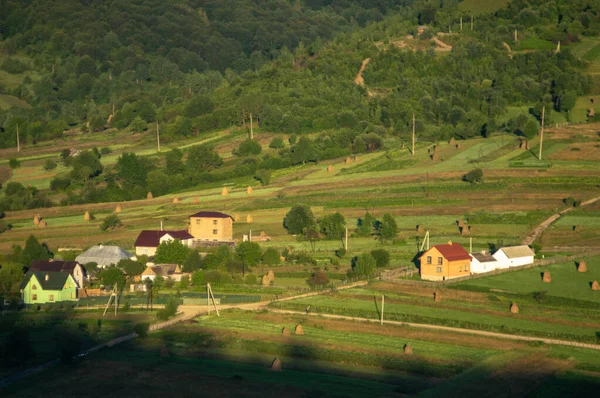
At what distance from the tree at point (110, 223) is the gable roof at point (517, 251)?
31.7 metres

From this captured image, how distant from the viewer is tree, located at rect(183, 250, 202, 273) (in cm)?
7238

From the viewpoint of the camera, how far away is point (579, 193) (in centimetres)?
8519

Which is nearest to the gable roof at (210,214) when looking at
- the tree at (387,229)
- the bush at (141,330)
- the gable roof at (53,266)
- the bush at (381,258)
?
the tree at (387,229)

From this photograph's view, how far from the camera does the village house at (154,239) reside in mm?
77000

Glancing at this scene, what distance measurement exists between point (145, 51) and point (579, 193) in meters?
123

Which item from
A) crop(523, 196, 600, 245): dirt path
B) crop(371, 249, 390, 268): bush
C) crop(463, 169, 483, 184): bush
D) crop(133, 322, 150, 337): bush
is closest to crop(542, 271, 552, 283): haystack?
crop(523, 196, 600, 245): dirt path

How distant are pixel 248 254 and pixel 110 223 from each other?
1732cm

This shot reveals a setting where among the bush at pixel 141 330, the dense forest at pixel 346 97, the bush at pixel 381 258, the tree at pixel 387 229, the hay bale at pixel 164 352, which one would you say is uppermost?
the dense forest at pixel 346 97

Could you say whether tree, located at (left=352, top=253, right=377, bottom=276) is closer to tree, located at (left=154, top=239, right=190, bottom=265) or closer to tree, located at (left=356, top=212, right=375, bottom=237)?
tree, located at (left=356, top=212, right=375, bottom=237)

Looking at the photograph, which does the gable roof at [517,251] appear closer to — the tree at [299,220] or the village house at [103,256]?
the tree at [299,220]

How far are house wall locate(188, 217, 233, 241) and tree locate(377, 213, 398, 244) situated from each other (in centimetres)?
1140

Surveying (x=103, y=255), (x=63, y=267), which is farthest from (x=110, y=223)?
(x=63, y=267)

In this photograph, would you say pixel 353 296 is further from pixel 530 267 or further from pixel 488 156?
pixel 488 156

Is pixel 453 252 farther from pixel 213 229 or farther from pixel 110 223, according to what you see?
pixel 110 223
